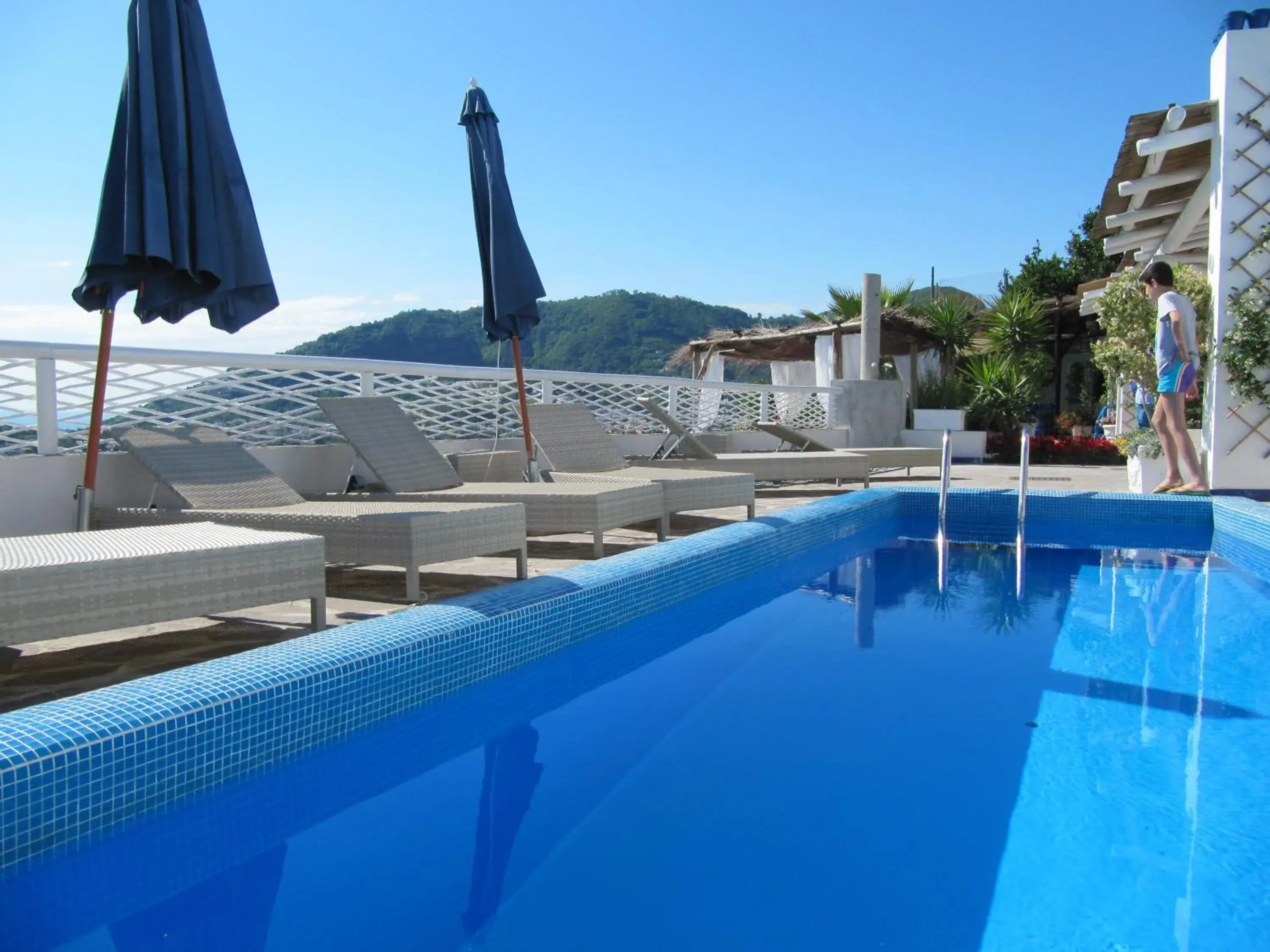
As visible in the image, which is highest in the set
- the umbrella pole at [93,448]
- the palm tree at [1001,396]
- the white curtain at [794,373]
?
the white curtain at [794,373]

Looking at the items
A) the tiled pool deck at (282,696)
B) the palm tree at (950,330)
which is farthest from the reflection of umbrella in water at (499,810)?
the palm tree at (950,330)

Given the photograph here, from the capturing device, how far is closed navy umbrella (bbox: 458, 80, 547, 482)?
605 centimetres

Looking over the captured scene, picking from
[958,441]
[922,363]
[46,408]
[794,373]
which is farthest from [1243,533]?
[794,373]

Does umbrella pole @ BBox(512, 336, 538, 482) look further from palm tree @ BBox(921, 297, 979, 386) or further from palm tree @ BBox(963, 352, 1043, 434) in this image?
palm tree @ BBox(921, 297, 979, 386)

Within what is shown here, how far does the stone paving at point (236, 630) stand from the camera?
2.96 meters

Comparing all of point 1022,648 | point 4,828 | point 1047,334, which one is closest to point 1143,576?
point 1022,648

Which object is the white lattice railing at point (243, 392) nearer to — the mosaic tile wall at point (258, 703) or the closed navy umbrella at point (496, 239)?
the closed navy umbrella at point (496, 239)

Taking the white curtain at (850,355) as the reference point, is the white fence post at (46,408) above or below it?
below

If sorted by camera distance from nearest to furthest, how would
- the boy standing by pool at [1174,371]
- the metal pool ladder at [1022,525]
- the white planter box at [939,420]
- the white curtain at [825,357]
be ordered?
1. the metal pool ladder at [1022,525]
2. the boy standing by pool at [1174,371]
3. the white planter box at [939,420]
4. the white curtain at [825,357]

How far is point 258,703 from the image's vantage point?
97.1 inches

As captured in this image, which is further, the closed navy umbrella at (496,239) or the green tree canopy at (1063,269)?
the green tree canopy at (1063,269)

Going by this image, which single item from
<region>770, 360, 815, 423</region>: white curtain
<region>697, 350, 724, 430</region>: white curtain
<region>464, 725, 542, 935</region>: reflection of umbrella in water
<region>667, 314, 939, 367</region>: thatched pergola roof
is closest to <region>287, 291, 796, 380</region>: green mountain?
<region>770, 360, 815, 423</region>: white curtain

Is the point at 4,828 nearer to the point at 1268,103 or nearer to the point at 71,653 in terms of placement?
the point at 71,653

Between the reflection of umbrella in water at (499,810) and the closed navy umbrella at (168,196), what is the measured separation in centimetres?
225
